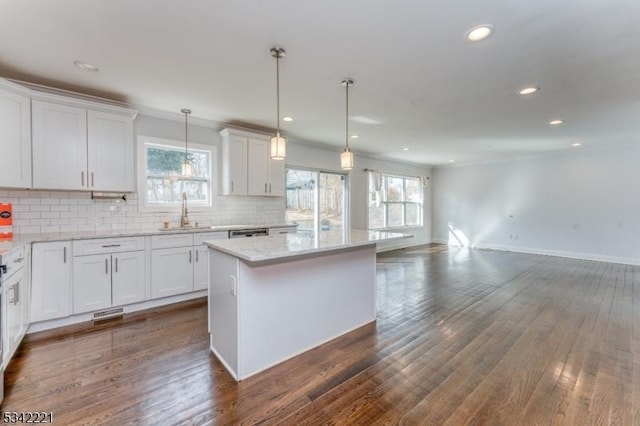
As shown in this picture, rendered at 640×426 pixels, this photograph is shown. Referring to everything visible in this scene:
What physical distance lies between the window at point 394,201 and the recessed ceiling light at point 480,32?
5.14 meters

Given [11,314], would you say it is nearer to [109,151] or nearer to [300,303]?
[109,151]

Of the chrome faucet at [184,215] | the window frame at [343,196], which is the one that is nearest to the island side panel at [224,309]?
the chrome faucet at [184,215]

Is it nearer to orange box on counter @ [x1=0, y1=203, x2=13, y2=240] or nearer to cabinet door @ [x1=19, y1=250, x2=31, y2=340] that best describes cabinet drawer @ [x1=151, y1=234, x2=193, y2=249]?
cabinet door @ [x1=19, y1=250, x2=31, y2=340]

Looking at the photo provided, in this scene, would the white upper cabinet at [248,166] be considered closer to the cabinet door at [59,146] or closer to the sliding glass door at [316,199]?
the sliding glass door at [316,199]

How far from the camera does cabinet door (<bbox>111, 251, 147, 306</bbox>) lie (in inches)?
127

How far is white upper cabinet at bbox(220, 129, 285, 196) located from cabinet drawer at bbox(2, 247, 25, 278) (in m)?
2.38

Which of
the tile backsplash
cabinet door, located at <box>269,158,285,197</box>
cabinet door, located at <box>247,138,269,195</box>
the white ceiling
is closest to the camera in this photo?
the white ceiling

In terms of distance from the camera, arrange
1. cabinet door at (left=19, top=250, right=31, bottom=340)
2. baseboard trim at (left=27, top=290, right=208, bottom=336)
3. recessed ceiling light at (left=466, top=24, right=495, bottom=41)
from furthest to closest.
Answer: baseboard trim at (left=27, top=290, right=208, bottom=336) < cabinet door at (left=19, top=250, right=31, bottom=340) < recessed ceiling light at (left=466, top=24, right=495, bottom=41)

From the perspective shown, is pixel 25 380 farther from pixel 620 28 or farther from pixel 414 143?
pixel 414 143

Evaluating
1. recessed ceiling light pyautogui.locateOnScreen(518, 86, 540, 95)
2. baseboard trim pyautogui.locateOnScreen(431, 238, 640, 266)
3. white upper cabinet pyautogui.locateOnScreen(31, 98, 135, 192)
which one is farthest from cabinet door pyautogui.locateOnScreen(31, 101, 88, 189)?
baseboard trim pyautogui.locateOnScreen(431, 238, 640, 266)

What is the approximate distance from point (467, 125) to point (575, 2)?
293cm

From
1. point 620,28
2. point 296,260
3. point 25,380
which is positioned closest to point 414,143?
point 620,28

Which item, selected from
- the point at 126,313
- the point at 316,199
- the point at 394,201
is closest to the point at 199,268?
the point at 126,313

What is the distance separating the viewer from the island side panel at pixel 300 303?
2.16 m
